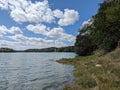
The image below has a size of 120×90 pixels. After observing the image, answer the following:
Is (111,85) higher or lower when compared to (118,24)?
lower

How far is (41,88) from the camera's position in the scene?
21.9 meters

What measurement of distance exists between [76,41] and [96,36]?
25.2m

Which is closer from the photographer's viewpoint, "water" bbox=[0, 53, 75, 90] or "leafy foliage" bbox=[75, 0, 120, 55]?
"water" bbox=[0, 53, 75, 90]

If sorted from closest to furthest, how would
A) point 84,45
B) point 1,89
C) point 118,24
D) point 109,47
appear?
point 1,89 < point 118,24 < point 109,47 < point 84,45

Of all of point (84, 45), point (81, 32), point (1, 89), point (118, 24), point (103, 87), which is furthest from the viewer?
point (81, 32)

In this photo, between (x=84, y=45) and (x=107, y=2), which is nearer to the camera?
(x=107, y=2)

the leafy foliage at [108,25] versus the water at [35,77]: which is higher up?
the leafy foliage at [108,25]

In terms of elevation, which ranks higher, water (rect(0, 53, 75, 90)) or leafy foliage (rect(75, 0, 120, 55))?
leafy foliage (rect(75, 0, 120, 55))

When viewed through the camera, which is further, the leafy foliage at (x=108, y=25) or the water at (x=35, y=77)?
the leafy foliage at (x=108, y=25)

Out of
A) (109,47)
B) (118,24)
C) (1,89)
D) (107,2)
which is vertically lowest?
(1,89)

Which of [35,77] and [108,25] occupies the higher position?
[108,25]

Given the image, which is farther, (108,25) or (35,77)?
(108,25)

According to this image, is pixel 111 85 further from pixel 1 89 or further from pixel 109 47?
pixel 109 47

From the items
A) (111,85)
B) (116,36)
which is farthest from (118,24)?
(111,85)
